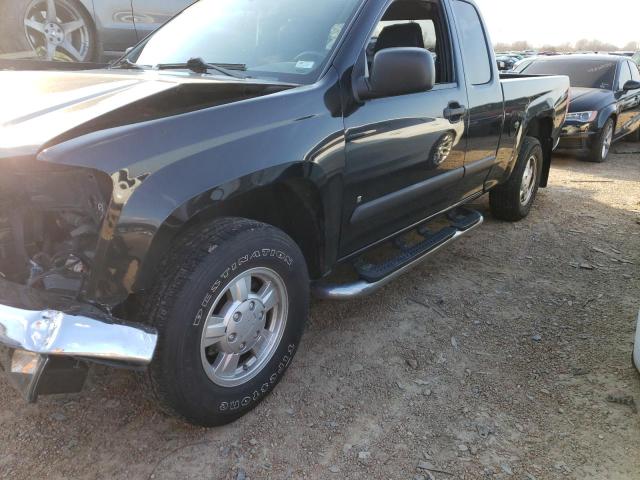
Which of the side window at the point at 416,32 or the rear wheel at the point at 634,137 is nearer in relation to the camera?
the side window at the point at 416,32

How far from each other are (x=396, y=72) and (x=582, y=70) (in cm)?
826

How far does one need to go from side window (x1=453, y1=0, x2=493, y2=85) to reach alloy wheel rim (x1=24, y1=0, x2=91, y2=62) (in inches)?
130

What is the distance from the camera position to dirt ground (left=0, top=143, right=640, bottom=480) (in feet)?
6.81

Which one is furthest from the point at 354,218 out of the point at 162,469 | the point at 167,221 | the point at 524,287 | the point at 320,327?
the point at 524,287

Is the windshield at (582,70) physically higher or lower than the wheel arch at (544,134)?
higher

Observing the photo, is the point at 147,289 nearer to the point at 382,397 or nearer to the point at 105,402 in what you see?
the point at 105,402

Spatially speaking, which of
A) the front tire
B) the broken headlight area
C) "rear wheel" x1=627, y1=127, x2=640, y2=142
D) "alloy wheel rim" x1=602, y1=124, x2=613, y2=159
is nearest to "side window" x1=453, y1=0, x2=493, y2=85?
the front tire

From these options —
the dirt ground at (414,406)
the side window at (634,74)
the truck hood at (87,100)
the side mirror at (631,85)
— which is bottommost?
the dirt ground at (414,406)

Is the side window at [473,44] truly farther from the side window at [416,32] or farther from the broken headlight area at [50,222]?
the broken headlight area at [50,222]

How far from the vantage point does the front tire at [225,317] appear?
1.87m

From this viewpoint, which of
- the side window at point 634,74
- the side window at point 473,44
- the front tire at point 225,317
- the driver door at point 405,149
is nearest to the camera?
the front tire at point 225,317

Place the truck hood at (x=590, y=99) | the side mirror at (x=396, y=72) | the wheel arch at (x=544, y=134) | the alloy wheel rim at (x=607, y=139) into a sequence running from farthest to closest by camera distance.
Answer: the alloy wheel rim at (x=607, y=139), the truck hood at (x=590, y=99), the wheel arch at (x=544, y=134), the side mirror at (x=396, y=72)

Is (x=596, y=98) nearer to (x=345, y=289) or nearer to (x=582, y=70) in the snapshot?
(x=582, y=70)

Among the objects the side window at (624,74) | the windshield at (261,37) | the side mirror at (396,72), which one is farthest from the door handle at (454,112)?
the side window at (624,74)
